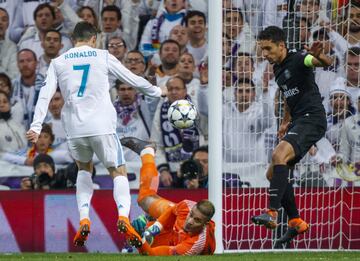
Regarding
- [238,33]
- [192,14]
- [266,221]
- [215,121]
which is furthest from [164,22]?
[266,221]

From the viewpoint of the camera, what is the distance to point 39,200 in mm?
13773

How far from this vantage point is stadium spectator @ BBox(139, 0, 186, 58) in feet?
45.8

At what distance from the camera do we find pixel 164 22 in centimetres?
1395

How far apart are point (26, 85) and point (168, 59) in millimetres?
1813

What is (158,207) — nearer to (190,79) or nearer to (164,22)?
(190,79)

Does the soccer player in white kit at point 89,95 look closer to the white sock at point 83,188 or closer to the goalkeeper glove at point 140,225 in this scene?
the white sock at point 83,188

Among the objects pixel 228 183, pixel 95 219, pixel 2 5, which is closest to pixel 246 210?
pixel 228 183

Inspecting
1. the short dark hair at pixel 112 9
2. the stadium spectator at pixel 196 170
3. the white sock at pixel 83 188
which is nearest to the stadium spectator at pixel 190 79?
the stadium spectator at pixel 196 170

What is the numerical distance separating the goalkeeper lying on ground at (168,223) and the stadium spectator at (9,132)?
3.00 meters

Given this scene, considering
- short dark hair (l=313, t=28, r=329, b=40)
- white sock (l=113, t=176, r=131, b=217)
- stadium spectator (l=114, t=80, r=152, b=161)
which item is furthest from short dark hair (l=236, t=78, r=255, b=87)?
white sock (l=113, t=176, r=131, b=217)

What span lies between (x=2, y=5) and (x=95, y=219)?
2.98 m

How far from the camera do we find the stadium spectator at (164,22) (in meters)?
13.9

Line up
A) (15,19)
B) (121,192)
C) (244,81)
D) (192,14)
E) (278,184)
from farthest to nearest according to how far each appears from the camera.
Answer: (15,19), (192,14), (244,81), (278,184), (121,192)

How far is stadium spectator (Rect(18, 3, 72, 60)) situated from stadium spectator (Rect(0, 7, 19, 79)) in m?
0.13
